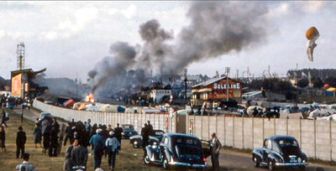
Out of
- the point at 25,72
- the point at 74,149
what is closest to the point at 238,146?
the point at 74,149

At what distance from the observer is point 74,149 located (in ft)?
65.8

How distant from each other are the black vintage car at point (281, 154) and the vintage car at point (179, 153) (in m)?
3.73

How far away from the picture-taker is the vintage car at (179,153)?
2823cm

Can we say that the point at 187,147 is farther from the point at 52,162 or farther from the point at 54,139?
the point at 54,139

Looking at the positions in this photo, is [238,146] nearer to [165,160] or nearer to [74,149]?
[165,160]

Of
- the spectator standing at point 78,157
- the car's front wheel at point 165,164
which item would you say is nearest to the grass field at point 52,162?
the car's front wheel at point 165,164

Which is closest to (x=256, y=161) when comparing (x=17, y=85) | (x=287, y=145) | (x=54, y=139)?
→ (x=287, y=145)

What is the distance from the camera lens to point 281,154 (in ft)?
98.9

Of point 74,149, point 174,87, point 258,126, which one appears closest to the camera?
point 74,149

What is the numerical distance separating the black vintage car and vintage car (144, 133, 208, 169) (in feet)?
12.2

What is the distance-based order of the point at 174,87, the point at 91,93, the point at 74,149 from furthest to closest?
the point at 174,87
the point at 91,93
the point at 74,149

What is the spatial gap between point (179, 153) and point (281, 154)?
5406mm

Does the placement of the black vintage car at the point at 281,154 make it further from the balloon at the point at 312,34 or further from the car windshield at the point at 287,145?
the balloon at the point at 312,34

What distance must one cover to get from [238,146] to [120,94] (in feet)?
411
